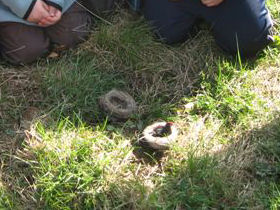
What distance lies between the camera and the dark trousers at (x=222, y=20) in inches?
99.9

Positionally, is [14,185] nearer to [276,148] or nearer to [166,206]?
[166,206]

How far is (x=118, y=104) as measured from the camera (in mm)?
2371

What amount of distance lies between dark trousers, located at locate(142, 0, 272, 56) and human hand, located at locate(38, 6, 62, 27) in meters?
0.51

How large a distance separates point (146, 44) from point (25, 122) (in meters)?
0.78

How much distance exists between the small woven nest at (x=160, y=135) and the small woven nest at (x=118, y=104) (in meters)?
0.14

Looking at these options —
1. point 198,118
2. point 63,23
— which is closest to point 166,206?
point 198,118

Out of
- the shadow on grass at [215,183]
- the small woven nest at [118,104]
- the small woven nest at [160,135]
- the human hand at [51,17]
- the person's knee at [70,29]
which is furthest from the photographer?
the person's knee at [70,29]

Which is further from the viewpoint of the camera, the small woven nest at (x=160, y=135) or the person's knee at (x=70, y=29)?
the person's knee at (x=70, y=29)

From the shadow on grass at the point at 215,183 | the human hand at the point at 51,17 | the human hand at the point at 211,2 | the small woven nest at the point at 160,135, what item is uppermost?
the human hand at the point at 211,2

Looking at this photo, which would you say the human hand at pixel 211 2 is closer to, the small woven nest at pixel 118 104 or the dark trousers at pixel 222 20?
the dark trousers at pixel 222 20

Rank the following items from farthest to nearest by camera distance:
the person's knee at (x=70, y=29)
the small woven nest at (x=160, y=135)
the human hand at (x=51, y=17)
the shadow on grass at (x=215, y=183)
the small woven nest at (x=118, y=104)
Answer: the person's knee at (x=70, y=29) → the human hand at (x=51, y=17) → the small woven nest at (x=118, y=104) → the small woven nest at (x=160, y=135) → the shadow on grass at (x=215, y=183)

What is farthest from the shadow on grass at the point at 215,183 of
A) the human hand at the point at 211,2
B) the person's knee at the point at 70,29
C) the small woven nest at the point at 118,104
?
the person's knee at the point at 70,29

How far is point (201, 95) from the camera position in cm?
→ 245

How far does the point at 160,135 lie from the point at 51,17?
32.8 inches
